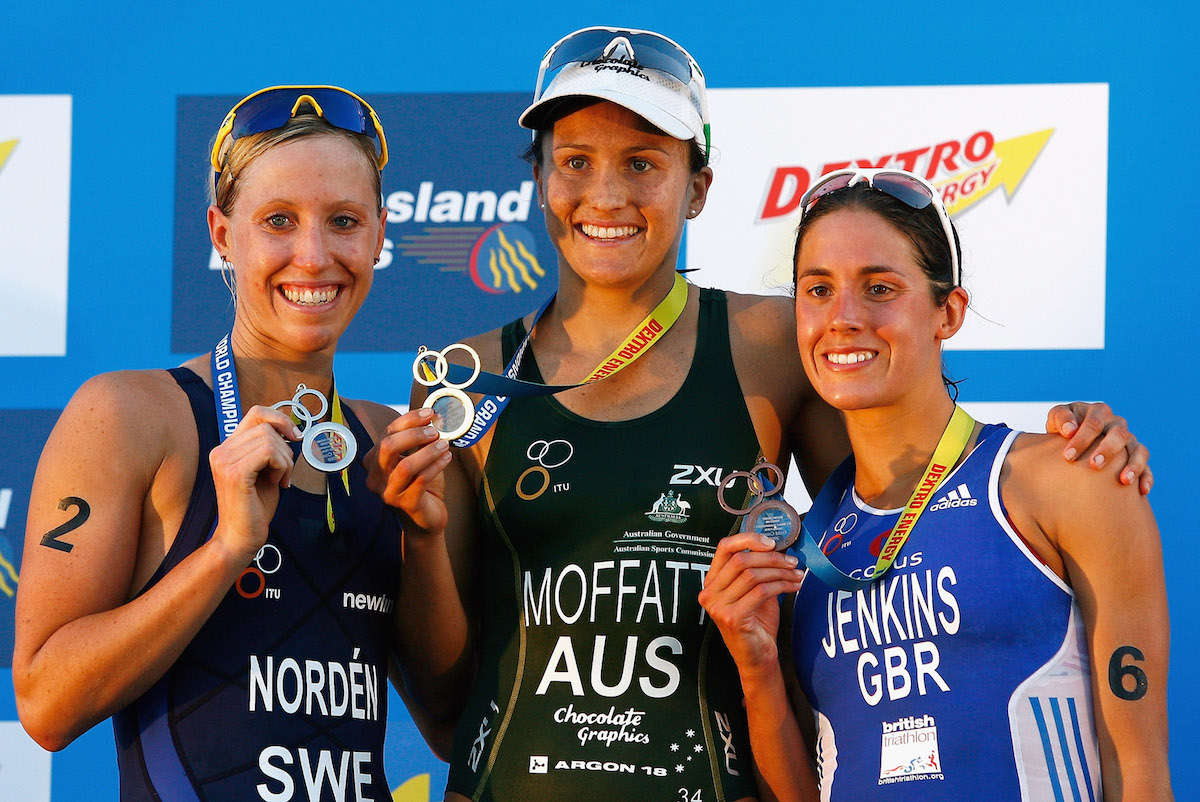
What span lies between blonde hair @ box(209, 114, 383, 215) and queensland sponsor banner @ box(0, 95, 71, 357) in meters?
1.67

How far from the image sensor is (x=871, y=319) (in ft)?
6.73

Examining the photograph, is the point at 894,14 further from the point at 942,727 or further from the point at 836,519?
the point at 942,727

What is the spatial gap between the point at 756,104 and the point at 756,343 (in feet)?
4.47

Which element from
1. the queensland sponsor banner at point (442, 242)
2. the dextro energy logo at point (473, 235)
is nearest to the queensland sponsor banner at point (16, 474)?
the queensland sponsor banner at point (442, 242)

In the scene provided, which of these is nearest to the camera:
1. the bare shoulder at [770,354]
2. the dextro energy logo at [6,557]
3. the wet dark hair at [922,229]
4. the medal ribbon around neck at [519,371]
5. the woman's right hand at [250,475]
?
the woman's right hand at [250,475]

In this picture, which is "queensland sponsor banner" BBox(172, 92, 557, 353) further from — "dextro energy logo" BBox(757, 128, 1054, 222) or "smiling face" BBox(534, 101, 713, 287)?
"smiling face" BBox(534, 101, 713, 287)

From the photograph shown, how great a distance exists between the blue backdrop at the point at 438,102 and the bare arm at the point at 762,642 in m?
1.58

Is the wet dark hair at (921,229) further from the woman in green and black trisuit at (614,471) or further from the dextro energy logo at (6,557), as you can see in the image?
the dextro energy logo at (6,557)

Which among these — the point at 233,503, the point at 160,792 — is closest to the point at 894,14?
the point at 233,503

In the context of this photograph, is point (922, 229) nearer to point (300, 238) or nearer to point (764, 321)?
point (764, 321)

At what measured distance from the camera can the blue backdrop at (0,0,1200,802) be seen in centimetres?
332

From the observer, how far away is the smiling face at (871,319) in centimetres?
205

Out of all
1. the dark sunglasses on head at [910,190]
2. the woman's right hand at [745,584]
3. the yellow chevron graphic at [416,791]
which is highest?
the dark sunglasses on head at [910,190]

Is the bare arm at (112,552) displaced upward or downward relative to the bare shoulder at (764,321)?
downward
